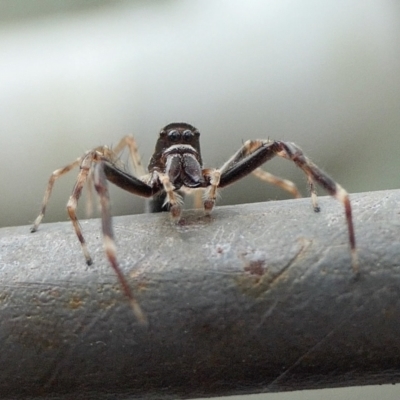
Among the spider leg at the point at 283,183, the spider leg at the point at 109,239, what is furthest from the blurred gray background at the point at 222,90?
the spider leg at the point at 109,239

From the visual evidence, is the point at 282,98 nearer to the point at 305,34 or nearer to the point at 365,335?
the point at 305,34

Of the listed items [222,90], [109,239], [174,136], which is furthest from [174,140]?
[222,90]

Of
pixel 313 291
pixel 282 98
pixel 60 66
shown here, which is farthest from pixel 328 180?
pixel 60 66

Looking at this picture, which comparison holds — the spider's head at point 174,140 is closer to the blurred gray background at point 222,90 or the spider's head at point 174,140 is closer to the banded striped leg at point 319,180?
the banded striped leg at point 319,180

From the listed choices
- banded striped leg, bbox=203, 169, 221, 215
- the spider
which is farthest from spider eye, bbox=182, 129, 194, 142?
banded striped leg, bbox=203, 169, 221, 215

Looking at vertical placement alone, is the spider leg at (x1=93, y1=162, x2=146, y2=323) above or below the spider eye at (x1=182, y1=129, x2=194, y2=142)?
below

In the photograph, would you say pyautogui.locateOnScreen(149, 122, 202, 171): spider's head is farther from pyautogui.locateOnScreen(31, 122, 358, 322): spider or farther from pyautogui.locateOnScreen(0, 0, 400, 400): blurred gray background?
pyautogui.locateOnScreen(0, 0, 400, 400): blurred gray background
